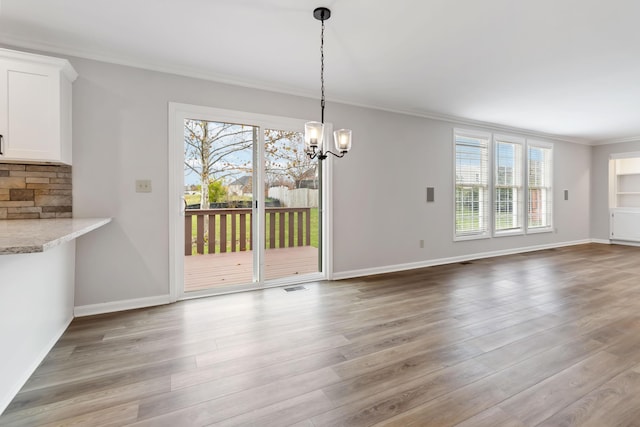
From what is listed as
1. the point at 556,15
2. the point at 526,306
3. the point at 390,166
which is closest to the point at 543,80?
the point at 556,15

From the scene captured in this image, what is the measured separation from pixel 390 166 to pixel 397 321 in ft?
8.61

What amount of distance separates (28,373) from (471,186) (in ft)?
20.3

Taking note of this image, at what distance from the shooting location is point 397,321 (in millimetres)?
2881

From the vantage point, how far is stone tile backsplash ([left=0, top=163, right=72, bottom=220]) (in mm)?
2730

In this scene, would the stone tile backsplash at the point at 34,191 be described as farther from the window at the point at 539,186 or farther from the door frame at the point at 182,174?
the window at the point at 539,186

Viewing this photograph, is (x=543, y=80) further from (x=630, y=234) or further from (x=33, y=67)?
(x=630, y=234)

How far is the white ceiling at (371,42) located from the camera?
2361 millimetres

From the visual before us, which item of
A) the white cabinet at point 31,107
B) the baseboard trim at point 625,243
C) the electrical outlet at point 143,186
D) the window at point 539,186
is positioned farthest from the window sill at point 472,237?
the white cabinet at point 31,107

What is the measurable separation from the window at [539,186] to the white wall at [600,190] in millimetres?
1804

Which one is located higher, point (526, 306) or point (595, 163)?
point (595, 163)

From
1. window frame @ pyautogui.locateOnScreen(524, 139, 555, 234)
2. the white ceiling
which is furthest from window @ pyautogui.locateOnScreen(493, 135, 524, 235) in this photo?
the white ceiling

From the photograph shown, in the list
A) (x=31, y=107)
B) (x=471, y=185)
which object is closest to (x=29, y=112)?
(x=31, y=107)

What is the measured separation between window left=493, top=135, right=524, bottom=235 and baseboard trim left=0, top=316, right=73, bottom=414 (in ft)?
21.7

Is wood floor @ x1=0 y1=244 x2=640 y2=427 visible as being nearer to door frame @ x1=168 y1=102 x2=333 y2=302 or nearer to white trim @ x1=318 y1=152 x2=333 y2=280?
door frame @ x1=168 y1=102 x2=333 y2=302
